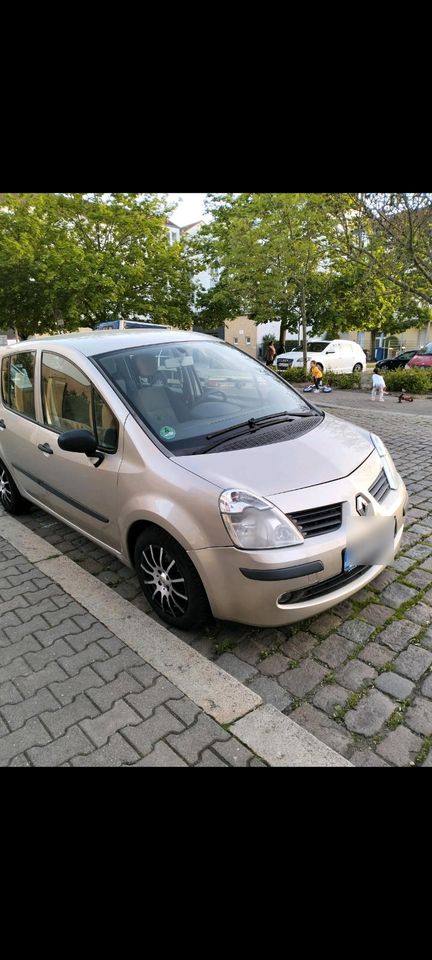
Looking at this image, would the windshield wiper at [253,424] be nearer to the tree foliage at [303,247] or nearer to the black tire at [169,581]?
the black tire at [169,581]

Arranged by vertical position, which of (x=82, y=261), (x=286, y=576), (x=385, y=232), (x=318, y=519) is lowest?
(x=286, y=576)

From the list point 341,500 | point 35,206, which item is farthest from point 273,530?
point 35,206

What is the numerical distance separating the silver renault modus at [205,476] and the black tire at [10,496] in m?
0.70

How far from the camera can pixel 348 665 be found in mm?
2559

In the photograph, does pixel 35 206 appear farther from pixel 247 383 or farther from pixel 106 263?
pixel 247 383

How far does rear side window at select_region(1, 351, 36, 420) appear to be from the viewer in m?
3.94

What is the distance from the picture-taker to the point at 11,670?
2627 mm

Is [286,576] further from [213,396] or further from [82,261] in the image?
[82,261]

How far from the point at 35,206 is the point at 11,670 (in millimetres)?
15861

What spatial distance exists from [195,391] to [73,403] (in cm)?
87

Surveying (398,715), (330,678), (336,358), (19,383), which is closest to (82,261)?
(336,358)

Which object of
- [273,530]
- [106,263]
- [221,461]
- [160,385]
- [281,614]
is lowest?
[281,614]

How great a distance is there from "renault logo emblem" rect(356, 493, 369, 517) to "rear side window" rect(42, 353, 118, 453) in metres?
1.48

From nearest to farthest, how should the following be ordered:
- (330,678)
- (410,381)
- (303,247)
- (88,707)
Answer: (88,707) → (330,678) → (303,247) → (410,381)
